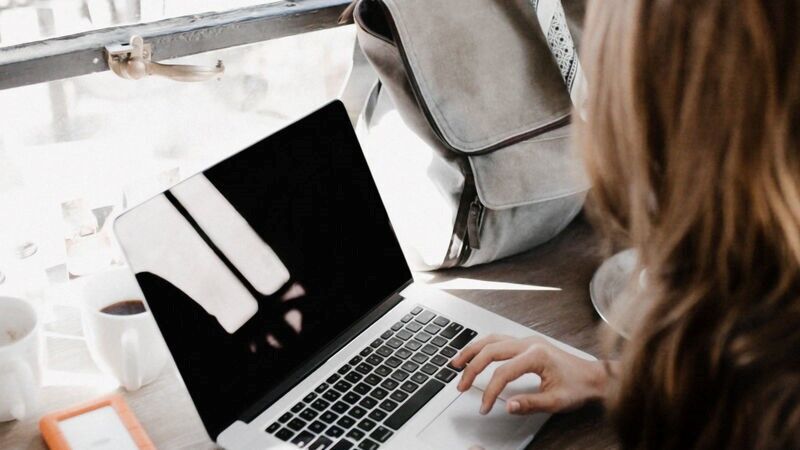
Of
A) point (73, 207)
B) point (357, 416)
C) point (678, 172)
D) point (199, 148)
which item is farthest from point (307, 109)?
point (678, 172)

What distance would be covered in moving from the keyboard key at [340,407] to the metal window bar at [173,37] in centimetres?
50

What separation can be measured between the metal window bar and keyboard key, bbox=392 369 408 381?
1.62ft

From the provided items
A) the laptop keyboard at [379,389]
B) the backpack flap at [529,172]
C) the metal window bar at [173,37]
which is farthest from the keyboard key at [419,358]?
the metal window bar at [173,37]

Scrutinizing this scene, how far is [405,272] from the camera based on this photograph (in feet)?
3.17

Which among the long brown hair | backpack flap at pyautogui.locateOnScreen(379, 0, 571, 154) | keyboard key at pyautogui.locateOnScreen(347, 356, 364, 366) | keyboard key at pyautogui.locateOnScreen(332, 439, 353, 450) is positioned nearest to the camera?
the long brown hair

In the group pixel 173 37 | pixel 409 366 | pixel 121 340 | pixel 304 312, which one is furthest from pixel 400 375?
pixel 173 37

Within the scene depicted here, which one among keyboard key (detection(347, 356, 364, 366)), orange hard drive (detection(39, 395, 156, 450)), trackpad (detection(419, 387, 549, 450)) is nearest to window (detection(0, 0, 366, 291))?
orange hard drive (detection(39, 395, 156, 450))

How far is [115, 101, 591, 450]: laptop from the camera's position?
760 mm

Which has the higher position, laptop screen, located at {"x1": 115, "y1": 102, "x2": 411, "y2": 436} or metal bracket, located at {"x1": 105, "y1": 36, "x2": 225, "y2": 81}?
metal bracket, located at {"x1": 105, "y1": 36, "x2": 225, "y2": 81}

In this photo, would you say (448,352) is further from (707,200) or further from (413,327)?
(707,200)

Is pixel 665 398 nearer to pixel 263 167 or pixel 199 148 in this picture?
pixel 263 167

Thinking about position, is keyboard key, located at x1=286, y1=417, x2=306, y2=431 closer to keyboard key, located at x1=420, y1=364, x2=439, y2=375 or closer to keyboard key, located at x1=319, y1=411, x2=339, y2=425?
keyboard key, located at x1=319, y1=411, x2=339, y2=425

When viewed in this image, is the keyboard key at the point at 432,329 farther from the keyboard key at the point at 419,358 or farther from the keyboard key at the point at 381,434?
the keyboard key at the point at 381,434

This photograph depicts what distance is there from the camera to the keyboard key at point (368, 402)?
31.4 inches
